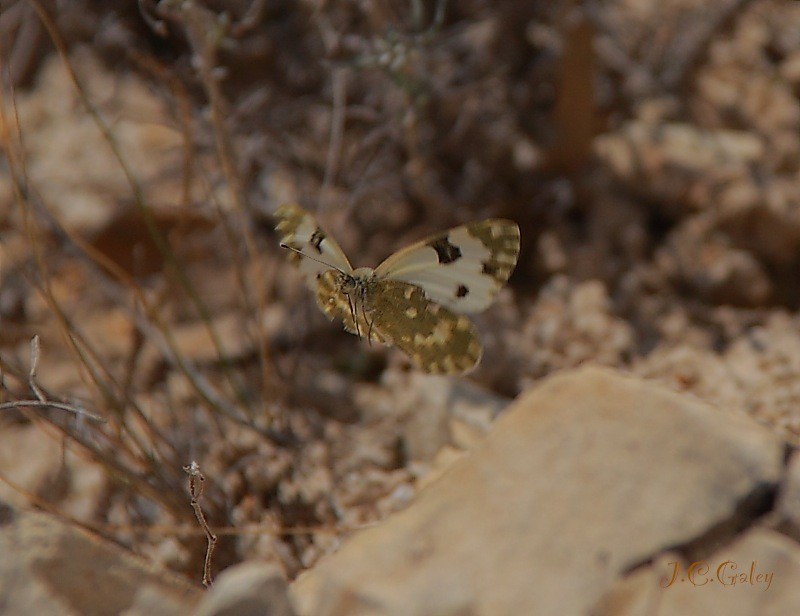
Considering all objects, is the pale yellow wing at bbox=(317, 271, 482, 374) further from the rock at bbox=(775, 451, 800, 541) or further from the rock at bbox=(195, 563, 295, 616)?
the rock at bbox=(775, 451, 800, 541)

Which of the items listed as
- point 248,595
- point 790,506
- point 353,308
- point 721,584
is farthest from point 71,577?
point 790,506

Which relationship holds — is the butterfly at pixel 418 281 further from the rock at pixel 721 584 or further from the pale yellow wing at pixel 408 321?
the rock at pixel 721 584

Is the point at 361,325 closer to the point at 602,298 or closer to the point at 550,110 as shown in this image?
the point at 602,298

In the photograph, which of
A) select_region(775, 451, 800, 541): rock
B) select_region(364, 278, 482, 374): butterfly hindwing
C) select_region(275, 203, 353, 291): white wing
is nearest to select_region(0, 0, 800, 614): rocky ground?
select_region(775, 451, 800, 541): rock

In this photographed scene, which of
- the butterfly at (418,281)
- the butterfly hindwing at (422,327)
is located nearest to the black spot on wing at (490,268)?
the butterfly at (418,281)

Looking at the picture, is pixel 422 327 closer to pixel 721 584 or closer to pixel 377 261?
pixel 721 584

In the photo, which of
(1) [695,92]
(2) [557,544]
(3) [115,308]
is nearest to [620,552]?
(2) [557,544]
